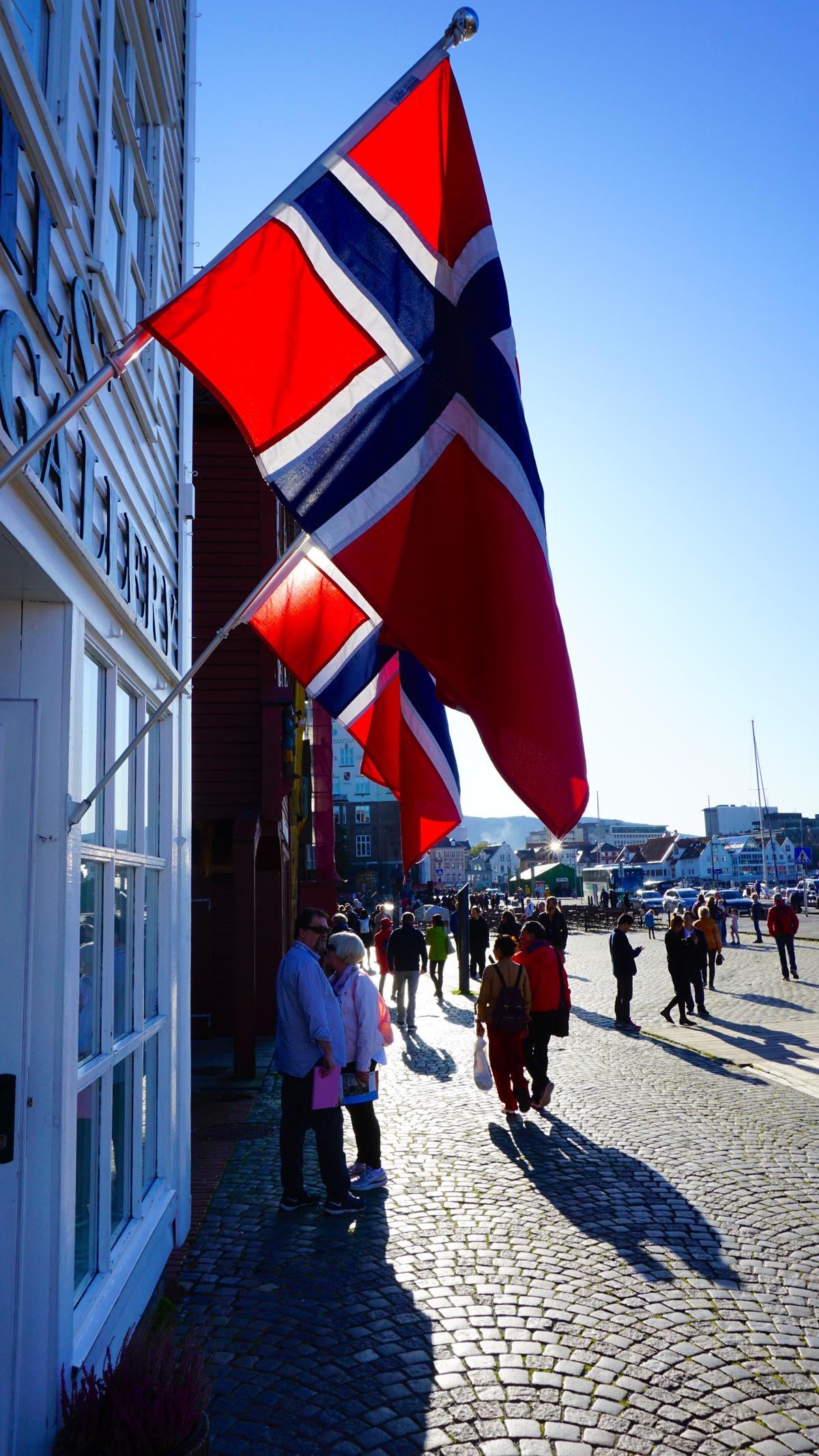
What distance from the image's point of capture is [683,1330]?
472cm

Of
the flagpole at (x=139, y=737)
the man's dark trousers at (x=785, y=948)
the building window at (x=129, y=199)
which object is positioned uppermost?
the building window at (x=129, y=199)

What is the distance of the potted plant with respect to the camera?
3014 millimetres

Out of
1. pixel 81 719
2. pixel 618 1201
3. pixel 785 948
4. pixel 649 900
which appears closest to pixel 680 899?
pixel 649 900

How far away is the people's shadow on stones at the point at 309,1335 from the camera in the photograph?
388 cm

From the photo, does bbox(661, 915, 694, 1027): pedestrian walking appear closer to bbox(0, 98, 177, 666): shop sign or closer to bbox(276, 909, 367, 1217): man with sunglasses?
bbox(276, 909, 367, 1217): man with sunglasses

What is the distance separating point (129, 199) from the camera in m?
5.23

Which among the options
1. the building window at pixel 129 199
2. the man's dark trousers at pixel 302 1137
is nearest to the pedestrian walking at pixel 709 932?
the man's dark trousers at pixel 302 1137

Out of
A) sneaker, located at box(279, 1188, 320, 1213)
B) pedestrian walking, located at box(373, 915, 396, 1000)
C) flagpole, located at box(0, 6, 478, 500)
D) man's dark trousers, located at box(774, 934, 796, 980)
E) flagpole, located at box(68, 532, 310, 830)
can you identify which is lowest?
sneaker, located at box(279, 1188, 320, 1213)

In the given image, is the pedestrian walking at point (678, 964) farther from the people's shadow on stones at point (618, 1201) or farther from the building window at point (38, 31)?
the building window at point (38, 31)

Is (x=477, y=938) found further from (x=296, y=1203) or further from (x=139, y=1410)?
(x=139, y=1410)

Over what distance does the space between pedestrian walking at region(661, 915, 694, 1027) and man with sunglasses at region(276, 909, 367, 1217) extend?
30.4 ft

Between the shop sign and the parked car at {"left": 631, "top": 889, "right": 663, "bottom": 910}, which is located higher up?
the shop sign

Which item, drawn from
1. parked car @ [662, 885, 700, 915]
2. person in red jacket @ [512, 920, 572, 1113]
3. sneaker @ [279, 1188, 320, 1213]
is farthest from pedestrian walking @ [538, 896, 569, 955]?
parked car @ [662, 885, 700, 915]

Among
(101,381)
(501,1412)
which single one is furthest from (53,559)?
(501,1412)
